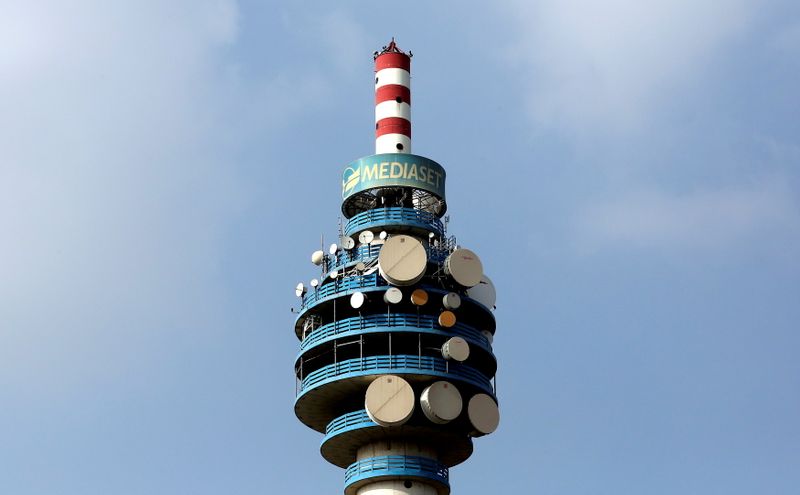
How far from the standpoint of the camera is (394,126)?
113188mm

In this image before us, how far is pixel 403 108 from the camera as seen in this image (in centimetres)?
11419

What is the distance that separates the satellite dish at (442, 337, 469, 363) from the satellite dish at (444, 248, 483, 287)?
410 centimetres

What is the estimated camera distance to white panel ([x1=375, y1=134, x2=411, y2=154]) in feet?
369

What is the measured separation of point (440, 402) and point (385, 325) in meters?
6.09

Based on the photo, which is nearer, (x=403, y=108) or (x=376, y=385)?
(x=376, y=385)

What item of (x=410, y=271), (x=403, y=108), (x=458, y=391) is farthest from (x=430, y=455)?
(x=403, y=108)

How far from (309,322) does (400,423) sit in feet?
36.5

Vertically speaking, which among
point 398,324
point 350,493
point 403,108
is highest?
point 403,108

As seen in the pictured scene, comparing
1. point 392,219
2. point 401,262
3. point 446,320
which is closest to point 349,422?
point 446,320

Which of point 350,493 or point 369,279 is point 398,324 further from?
point 350,493

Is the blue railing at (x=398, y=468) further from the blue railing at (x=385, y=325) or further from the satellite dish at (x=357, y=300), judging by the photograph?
the satellite dish at (x=357, y=300)

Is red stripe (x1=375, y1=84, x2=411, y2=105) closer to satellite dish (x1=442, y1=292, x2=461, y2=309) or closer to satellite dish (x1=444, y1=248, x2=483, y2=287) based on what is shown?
satellite dish (x1=444, y1=248, x2=483, y2=287)

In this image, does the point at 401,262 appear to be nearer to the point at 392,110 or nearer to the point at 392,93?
the point at 392,110

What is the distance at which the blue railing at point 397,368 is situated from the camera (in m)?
102
